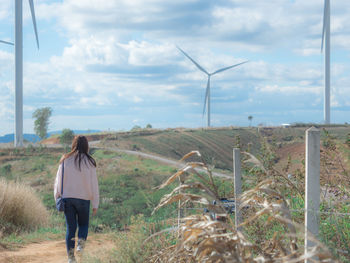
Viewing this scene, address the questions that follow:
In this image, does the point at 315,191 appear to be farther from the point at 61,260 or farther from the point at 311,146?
the point at 61,260

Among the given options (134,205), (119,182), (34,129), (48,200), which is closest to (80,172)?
(134,205)

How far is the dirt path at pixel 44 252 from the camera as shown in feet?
27.4

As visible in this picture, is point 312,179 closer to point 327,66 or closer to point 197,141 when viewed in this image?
point 327,66

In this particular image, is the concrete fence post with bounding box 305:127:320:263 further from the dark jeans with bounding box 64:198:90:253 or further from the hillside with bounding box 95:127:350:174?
the hillside with bounding box 95:127:350:174

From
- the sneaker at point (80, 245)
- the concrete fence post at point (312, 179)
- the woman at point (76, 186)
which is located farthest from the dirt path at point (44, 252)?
the concrete fence post at point (312, 179)

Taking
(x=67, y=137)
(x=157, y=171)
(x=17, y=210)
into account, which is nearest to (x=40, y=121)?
(x=67, y=137)

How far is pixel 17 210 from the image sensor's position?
1140 cm

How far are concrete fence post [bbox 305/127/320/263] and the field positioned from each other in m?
0.42

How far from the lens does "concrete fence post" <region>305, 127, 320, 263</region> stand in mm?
3949

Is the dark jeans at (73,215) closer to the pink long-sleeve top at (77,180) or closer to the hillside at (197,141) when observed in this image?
the pink long-sleeve top at (77,180)

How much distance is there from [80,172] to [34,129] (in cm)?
6108

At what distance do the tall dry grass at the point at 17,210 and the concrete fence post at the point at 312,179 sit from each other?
816 cm

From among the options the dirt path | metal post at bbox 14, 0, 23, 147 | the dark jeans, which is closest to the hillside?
metal post at bbox 14, 0, 23, 147

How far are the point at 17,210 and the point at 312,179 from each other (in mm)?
9000
